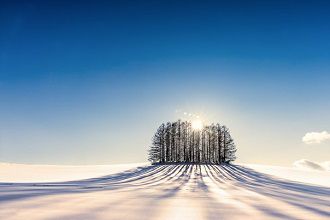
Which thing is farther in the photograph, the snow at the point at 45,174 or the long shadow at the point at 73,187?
the snow at the point at 45,174

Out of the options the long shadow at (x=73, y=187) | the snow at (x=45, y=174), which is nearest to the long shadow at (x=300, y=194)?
the long shadow at (x=73, y=187)

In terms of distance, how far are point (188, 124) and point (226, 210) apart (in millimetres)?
61244

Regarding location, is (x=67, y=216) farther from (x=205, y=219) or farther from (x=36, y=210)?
(x=205, y=219)

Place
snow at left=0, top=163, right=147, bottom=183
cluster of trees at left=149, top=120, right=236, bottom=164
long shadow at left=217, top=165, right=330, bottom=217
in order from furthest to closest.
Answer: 1. cluster of trees at left=149, top=120, right=236, bottom=164
2. snow at left=0, top=163, right=147, bottom=183
3. long shadow at left=217, top=165, right=330, bottom=217

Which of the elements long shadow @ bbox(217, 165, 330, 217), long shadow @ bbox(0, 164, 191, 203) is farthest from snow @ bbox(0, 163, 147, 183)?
long shadow @ bbox(217, 165, 330, 217)

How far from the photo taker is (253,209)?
665 cm

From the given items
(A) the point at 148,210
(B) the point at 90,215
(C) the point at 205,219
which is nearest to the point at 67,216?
(B) the point at 90,215

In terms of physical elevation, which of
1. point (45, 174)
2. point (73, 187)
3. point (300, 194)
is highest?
point (73, 187)

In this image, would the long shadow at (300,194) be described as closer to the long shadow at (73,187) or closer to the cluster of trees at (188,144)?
the long shadow at (73,187)

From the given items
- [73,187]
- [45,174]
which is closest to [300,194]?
[73,187]

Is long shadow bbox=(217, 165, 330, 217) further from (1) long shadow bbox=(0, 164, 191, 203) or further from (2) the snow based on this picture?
(2) the snow

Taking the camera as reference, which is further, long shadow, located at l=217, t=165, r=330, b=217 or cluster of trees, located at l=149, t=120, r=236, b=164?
cluster of trees, located at l=149, t=120, r=236, b=164

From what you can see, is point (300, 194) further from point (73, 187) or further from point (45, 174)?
point (45, 174)

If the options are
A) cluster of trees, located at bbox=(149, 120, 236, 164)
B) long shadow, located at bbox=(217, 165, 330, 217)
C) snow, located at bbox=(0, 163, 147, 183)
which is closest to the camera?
long shadow, located at bbox=(217, 165, 330, 217)
